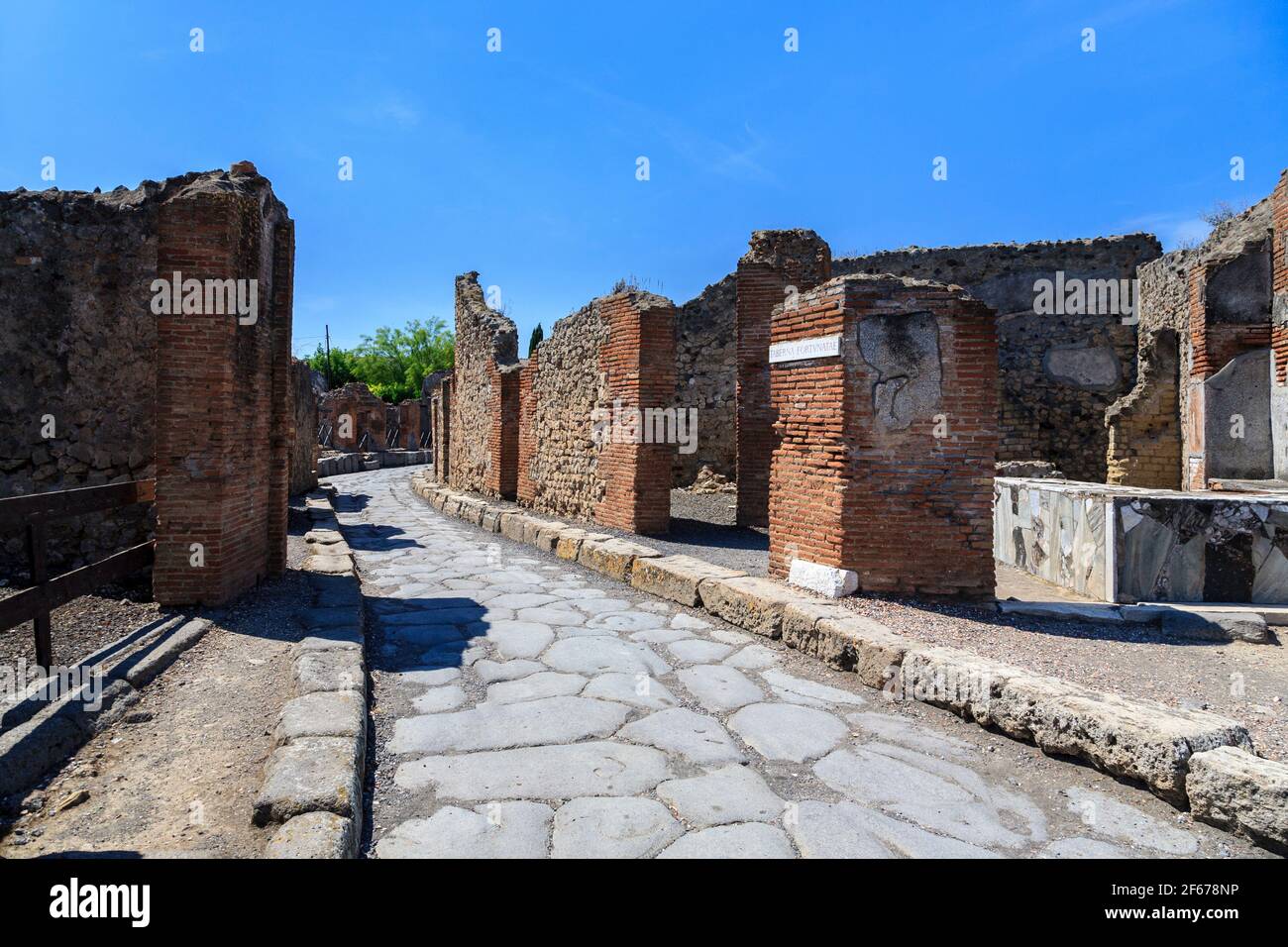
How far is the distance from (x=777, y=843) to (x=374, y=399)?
1368 inches

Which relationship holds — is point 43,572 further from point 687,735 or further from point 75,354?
point 687,735

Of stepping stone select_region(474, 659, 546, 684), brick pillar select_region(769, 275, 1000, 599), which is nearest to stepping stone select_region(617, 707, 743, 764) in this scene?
stepping stone select_region(474, 659, 546, 684)

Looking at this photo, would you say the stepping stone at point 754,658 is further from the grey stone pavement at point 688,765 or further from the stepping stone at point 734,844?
the stepping stone at point 734,844

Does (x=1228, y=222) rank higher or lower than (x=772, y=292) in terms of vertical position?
higher

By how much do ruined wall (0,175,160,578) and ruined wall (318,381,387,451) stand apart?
2708 cm

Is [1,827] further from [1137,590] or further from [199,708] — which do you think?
[1137,590]

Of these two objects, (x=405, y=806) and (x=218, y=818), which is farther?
(x=405, y=806)

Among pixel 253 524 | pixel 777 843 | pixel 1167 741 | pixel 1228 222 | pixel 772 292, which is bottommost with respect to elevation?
pixel 777 843

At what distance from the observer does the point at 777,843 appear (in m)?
2.32

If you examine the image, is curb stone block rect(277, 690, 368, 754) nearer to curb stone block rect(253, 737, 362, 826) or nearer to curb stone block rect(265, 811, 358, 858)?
curb stone block rect(253, 737, 362, 826)

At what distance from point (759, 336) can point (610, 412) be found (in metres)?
2.29

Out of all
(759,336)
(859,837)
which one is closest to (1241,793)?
(859,837)

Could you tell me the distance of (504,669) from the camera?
417cm

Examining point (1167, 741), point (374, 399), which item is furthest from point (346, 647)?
point (374, 399)
